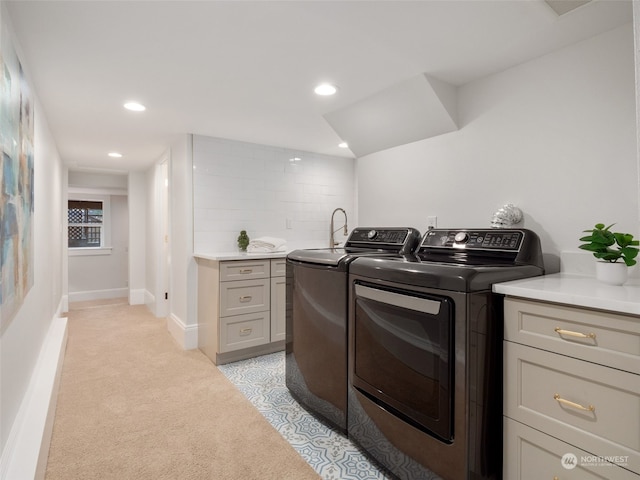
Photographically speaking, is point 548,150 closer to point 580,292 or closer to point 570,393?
point 580,292

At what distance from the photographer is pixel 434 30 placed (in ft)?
5.28

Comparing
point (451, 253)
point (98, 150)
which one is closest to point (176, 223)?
point (98, 150)

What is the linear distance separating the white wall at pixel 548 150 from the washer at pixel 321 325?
0.48m

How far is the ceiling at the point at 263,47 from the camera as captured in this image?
1.46 metres

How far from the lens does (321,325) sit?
1957 mm

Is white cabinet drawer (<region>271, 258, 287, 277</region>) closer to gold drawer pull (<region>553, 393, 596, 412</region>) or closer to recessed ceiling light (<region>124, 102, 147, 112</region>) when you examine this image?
recessed ceiling light (<region>124, 102, 147, 112</region>)

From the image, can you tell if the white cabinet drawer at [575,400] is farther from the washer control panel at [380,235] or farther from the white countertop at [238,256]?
the white countertop at [238,256]

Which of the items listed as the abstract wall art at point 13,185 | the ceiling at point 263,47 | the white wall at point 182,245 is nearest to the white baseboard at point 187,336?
the white wall at point 182,245

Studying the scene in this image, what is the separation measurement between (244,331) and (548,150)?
2.56 m

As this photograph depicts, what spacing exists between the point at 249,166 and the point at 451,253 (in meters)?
2.39

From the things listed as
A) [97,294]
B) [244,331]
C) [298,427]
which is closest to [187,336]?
[244,331]

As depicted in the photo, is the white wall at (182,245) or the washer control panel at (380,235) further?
the white wall at (182,245)

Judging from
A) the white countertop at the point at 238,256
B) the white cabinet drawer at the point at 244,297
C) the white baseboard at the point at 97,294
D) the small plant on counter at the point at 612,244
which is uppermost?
the small plant on counter at the point at 612,244

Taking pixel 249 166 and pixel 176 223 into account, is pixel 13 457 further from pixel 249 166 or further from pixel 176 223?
pixel 249 166
